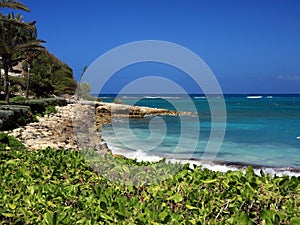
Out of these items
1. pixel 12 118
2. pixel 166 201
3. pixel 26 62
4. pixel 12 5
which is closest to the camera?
pixel 166 201

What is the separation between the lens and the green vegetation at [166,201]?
2215 mm

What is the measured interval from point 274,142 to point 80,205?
23021 millimetres

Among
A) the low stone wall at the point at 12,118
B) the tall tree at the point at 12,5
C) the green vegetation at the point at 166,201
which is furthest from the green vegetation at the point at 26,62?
the green vegetation at the point at 166,201

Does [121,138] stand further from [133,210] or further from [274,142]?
[133,210]

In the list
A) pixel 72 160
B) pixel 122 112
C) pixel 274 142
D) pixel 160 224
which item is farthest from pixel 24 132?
pixel 122 112

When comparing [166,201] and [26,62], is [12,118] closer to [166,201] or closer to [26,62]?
[166,201]

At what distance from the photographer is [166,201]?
275 centimetres

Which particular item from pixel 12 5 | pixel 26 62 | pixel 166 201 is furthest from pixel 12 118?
pixel 26 62

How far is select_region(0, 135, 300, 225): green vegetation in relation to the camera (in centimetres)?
221

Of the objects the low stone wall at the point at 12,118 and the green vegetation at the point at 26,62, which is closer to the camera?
the low stone wall at the point at 12,118

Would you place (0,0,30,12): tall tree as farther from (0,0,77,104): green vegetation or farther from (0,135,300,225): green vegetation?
(0,135,300,225): green vegetation

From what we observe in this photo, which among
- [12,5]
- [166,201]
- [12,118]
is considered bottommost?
[166,201]

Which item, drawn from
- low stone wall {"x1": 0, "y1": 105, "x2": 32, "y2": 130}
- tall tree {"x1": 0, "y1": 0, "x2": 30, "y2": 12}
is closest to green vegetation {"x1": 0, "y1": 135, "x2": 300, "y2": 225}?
low stone wall {"x1": 0, "y1": 105, "x2": 32, "y2": 130}

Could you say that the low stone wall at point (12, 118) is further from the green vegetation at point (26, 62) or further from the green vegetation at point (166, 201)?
the green vegetation at point (166, 201)
